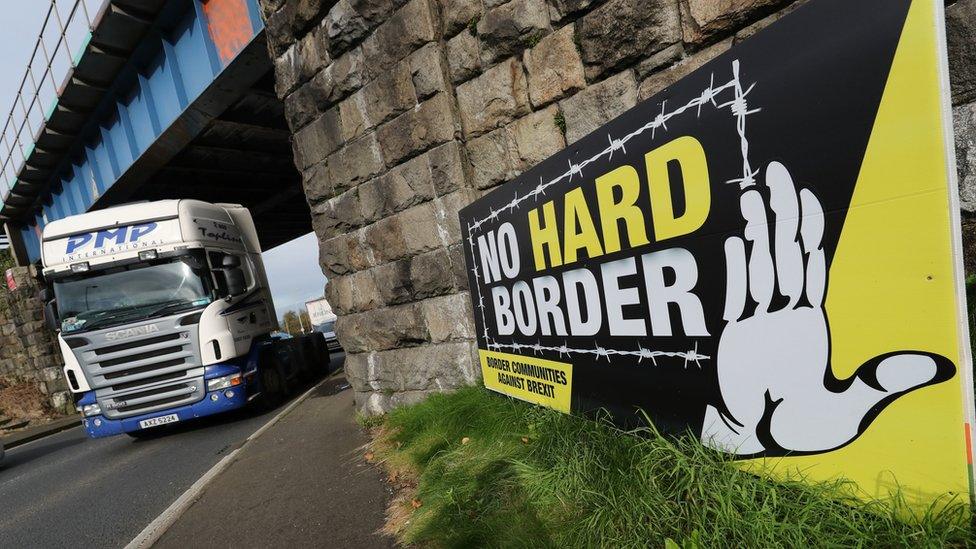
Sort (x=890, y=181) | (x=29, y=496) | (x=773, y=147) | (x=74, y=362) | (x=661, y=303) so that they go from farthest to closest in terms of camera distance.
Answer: (x=74, y=362), (x=29, y=496), (x=661, y=303), (x=773, y=147), (x=890, y=181)

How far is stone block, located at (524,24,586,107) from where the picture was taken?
2.92 metres

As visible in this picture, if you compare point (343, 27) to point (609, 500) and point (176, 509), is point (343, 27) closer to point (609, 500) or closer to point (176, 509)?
point (609, 500)

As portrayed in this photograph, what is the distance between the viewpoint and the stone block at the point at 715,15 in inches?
87.6

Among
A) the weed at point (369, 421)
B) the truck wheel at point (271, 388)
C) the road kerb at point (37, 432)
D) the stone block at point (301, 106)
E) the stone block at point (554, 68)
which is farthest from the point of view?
the road kerb at point (37, 432)

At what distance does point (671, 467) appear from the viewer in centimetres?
190

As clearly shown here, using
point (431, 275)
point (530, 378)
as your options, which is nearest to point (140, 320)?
point (431, 275)

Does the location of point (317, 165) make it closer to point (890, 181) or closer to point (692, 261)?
point (692, 261)

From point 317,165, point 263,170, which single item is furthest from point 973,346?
point 263,170

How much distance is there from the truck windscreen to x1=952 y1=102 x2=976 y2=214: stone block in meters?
8.25

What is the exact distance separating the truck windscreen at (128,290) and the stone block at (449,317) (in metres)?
4.82

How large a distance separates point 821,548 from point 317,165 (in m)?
5.08

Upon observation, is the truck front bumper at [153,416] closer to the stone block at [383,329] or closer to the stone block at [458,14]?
the stone block at [383,329]

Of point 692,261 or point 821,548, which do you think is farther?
point 692,261

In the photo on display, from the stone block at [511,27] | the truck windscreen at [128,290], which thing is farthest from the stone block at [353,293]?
the truck windscreen at [128,290]
